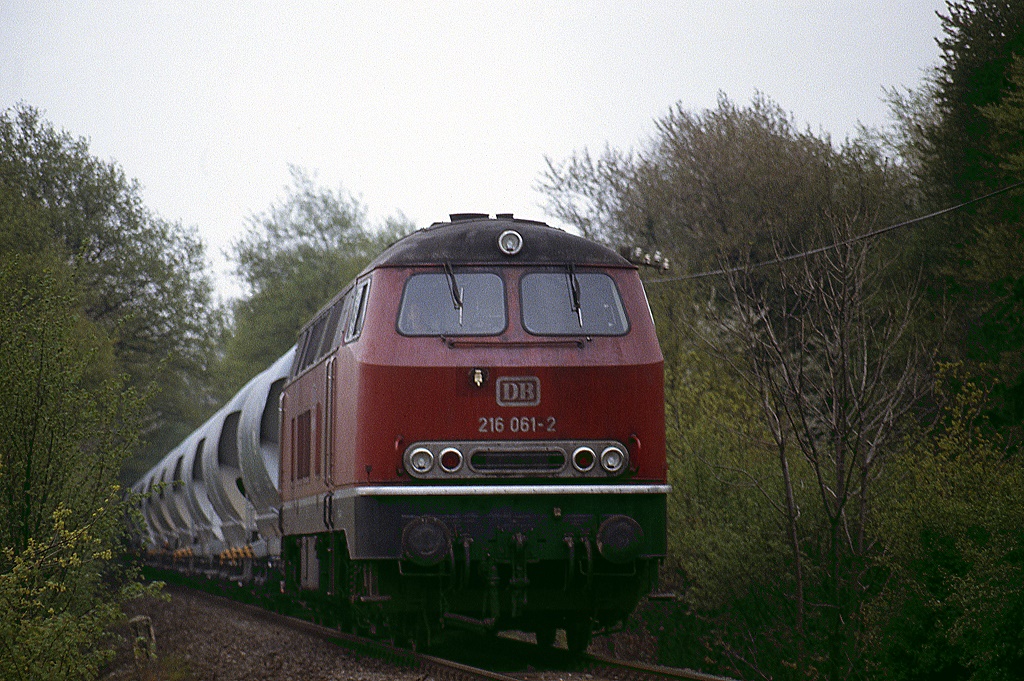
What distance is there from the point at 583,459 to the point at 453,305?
5.11 ft

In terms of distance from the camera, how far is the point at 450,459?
9344 mm

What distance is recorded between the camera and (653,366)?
9734 mm

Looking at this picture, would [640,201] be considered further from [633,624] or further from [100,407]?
[100,407]

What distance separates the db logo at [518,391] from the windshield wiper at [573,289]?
654 mm

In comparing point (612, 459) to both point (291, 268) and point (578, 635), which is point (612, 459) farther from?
point (291, 268)

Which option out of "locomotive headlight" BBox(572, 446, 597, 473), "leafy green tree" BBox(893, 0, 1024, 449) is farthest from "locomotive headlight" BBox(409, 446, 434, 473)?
"leafy green tree" BBox(893, 0, 1024, 449)

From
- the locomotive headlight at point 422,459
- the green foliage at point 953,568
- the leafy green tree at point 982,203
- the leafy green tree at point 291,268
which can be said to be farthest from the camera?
the leafy green tree at point 291,268

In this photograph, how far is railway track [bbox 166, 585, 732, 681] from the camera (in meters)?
9.72

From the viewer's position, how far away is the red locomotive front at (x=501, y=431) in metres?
9.23

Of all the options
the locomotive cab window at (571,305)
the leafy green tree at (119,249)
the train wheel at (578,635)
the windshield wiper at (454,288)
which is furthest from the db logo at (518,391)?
the leafy green tree at (119,249)

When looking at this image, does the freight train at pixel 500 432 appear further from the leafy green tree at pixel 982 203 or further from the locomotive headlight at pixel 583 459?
the leafy green tree at pixel 982 203

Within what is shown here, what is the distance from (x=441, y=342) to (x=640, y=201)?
59.5ft

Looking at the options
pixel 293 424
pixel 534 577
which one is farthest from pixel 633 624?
pixel 534 577

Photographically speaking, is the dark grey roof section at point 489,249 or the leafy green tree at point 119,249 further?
the leafy green tree at point 119,249
